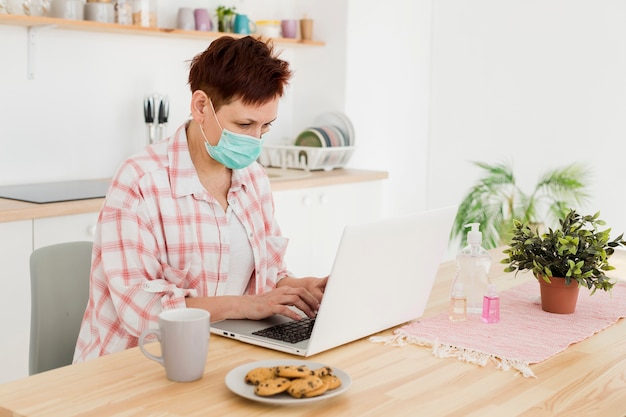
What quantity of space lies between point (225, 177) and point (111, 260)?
0.36m

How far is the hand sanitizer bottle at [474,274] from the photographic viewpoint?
1.82 metres

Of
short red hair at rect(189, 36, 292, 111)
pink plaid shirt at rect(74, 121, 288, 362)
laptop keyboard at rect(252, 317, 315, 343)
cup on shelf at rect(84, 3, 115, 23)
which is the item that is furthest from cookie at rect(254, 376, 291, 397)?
cup on shelf at rect(84, 3, 115, 23)

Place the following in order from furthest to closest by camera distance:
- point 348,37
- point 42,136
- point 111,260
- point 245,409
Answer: point 348,37
point 42,136
point 111,260
point 245,409

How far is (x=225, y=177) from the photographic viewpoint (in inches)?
77.5

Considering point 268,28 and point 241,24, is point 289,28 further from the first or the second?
point 241,24

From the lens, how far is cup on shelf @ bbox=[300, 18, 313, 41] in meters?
4.24

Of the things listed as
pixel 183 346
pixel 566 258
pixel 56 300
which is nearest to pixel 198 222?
pixel 56 300

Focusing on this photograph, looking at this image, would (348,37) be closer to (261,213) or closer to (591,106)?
(591,106)

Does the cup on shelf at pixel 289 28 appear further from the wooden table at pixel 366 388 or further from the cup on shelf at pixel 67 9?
the wooden table at pixel 366 388

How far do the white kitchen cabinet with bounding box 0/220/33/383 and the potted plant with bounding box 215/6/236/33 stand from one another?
1499mm

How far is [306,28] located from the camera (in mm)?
4242

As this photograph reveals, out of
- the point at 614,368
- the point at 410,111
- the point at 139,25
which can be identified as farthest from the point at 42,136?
the point at 614,368

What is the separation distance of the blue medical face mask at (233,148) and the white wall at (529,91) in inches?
110

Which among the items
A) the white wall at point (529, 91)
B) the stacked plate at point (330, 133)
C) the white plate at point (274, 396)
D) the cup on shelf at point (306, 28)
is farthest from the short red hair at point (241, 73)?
the white wall at point (529, 91)
